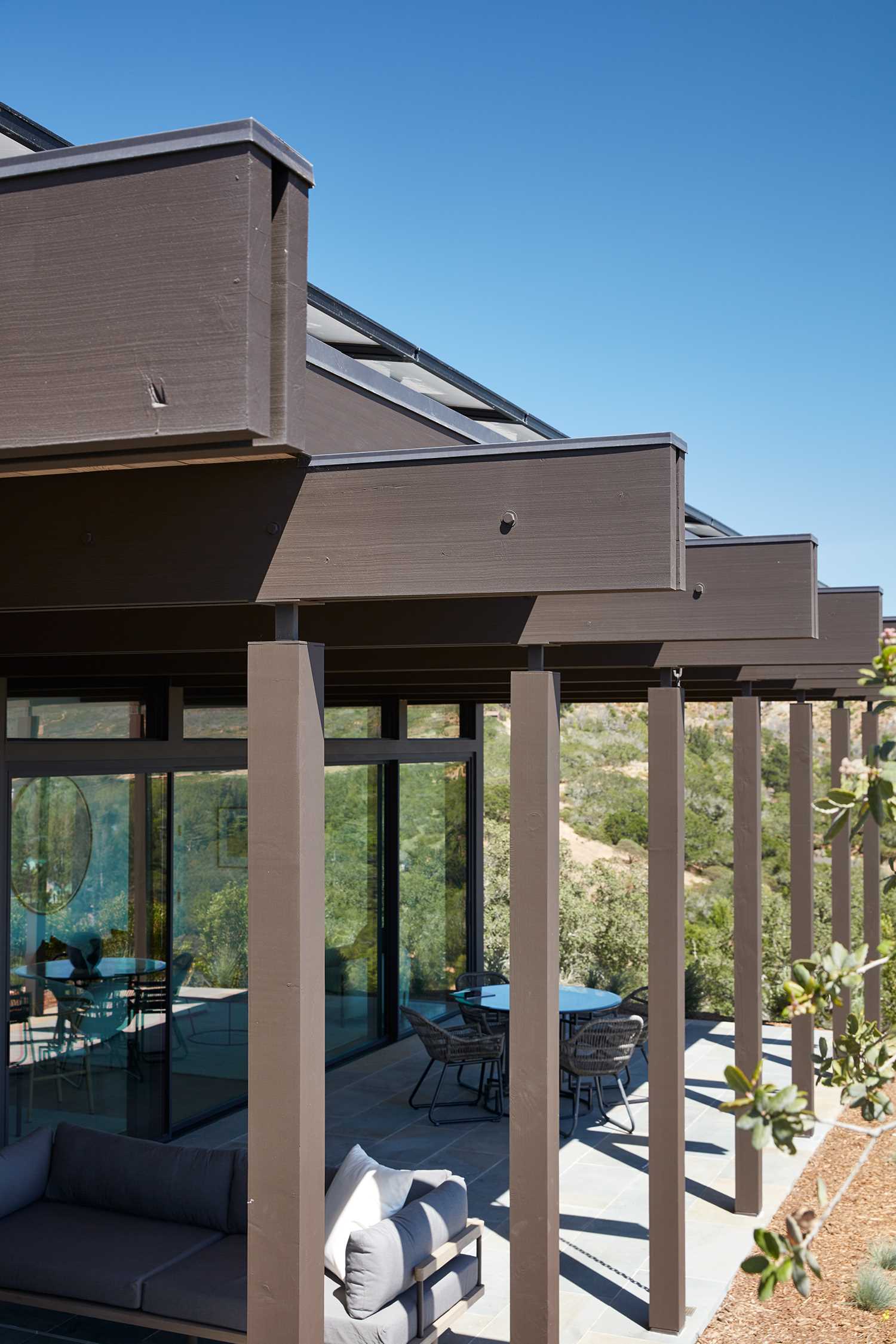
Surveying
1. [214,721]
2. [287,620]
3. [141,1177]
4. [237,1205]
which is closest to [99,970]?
[214,721]

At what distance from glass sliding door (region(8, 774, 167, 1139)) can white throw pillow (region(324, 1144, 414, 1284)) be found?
106 inches

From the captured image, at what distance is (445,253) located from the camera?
28.2m

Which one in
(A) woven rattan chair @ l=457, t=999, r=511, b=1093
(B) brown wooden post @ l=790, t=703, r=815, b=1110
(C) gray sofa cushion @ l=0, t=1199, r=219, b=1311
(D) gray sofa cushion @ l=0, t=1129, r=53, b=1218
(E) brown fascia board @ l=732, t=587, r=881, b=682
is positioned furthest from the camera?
(A) woven rattan chair @ l=457, t=999, r=511, b=1093

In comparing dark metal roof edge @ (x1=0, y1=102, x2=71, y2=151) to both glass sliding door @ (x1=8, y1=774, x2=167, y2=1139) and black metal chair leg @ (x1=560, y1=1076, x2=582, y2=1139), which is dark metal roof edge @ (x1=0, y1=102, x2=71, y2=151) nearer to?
glass sliding door @ (x1=8, y1=774, x2=167, y2=1139)

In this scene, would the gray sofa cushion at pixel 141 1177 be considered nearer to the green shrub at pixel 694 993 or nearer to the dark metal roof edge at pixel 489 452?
the dark metal roof edge at pixel 489 452

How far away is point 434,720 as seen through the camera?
12.7 metres

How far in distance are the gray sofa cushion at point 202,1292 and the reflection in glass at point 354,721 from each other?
6.09 meters

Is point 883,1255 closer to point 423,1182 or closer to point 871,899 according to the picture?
point 423,1182

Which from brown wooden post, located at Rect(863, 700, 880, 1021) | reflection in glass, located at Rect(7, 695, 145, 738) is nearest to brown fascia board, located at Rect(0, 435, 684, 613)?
reflection in glass, located at Rect(7, 695, 145, 738)

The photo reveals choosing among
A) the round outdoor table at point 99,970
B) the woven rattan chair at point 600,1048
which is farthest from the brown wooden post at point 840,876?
the round outdoor table at point 99,970

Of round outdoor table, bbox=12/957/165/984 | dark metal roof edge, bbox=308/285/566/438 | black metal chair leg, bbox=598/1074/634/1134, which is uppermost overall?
dark metal roof edge, bbox=308/285/566/438

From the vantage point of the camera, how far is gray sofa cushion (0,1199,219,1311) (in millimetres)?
4957

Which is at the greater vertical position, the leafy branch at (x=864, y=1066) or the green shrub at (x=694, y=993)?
the leafy branch at (x=864, y=1066)

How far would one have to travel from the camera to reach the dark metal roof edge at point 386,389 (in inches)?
117
